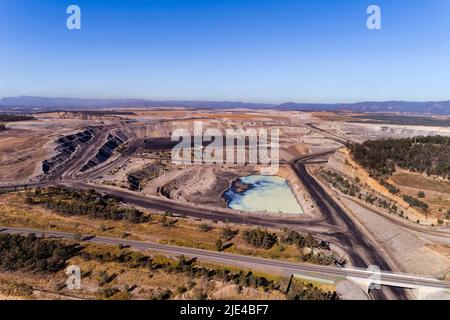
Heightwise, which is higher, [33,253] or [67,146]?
[67,146]

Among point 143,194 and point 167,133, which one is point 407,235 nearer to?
point 143,194

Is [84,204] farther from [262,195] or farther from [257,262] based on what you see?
[262,195]

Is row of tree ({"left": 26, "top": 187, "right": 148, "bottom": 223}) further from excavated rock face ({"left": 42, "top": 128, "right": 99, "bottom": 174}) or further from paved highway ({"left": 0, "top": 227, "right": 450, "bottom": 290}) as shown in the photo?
excavated rock face ({"left": 42, "top": 128, "right": 99, "bottom": 174})

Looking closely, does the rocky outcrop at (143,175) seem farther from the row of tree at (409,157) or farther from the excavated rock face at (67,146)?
the row of tree at (409,157)

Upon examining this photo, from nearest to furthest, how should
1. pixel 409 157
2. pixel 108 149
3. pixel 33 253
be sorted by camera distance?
pixel 33 253
pixel 409 157
pixel 108 149

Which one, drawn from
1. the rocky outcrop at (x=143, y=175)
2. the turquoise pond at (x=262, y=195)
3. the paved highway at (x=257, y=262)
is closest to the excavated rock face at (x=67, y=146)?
the rocky outcrop at (x=143, y=175)

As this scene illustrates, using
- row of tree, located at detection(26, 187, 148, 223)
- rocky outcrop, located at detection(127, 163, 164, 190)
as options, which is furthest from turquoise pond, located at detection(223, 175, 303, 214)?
row of tree, located at detection(26, 187, 148, 223)

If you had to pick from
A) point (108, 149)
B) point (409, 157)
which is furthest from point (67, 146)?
point (409, 157)
